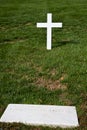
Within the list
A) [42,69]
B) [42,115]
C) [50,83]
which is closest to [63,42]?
[42,69]

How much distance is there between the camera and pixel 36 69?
26.4 ft

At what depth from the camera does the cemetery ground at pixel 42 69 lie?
6.33m

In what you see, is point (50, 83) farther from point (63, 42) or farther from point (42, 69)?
point (63, 42)

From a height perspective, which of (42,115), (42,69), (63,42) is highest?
(42,115)

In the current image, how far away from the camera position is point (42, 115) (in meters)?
5.52

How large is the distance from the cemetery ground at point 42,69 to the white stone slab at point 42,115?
13 centimetres

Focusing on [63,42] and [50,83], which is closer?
[50,83]

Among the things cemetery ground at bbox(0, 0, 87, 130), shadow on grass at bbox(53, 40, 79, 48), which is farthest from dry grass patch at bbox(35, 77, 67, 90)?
shadow on grass at bbox(53, 40, 79, 48)

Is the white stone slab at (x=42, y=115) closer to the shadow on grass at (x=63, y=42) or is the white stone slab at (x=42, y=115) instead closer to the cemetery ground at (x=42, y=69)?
the cemetery ground at (x=42, y=69)

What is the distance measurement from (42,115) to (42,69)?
2603mm

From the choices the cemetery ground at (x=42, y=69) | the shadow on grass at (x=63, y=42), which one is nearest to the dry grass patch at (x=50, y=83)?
the cemetery ground at (x=42, y=69)

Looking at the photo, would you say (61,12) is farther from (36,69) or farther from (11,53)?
(36,69)

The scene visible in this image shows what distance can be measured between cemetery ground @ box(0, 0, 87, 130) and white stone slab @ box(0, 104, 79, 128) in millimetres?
127

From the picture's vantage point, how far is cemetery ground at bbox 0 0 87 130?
633cm
